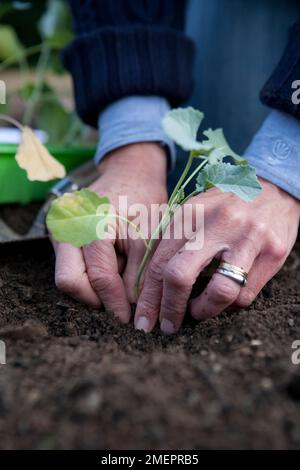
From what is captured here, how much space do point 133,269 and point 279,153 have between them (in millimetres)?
408

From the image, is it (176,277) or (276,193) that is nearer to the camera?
(176,277)

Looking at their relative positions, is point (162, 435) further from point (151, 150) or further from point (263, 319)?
point (151, 150)

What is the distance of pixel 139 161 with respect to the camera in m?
1.34

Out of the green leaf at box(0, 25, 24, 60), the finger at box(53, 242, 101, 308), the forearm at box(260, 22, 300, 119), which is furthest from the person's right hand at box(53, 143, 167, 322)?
the green leaf at box(0, 25, 24, 60)

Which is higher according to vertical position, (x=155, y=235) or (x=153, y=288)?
(x=155, y=235)

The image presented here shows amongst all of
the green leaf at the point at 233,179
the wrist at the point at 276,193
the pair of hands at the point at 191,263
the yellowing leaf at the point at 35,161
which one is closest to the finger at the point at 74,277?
the pair of hands at the point at 191,263

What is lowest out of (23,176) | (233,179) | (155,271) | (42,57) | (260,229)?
(23,176)

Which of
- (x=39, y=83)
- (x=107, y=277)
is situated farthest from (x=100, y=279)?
(x=39, y=83)

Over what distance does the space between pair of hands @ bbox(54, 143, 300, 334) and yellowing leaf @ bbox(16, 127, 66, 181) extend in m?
0.17

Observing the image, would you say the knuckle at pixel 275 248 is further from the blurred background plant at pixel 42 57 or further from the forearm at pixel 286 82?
the blurred background plant at pixel 42 57

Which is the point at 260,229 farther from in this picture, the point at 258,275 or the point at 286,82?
the point at 286,82

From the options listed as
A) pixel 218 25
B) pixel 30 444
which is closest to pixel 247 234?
pixel 30 444

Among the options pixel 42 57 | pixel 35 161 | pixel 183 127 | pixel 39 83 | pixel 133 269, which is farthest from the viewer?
pixel 42 57
